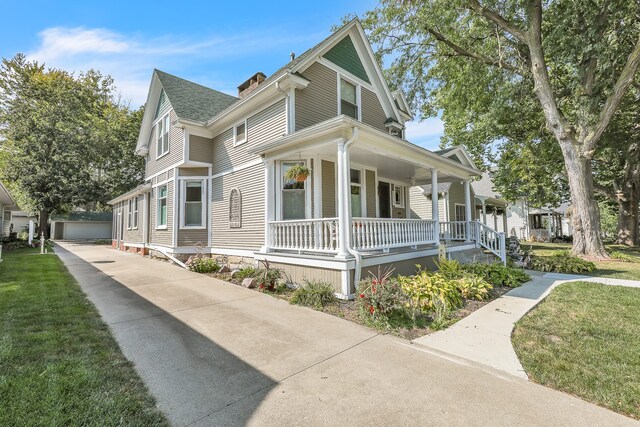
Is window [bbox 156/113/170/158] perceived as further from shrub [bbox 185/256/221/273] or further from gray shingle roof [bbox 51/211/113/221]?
gray shingle roof [bbox 51/211/113/221]

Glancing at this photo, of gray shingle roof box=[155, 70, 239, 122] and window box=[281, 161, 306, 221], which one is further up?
gray shingle roof box=[155, 70, 239, 122]

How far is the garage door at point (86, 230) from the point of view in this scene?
34812 mm

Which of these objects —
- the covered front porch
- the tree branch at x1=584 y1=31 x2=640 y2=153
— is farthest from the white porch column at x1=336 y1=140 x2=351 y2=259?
the tree branch at x1=584 y1=31 x2=640 y2=153

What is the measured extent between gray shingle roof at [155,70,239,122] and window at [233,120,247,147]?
225 cm

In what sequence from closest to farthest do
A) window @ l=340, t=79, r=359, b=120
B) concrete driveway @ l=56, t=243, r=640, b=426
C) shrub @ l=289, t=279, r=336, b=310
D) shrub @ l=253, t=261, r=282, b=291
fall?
concrete driveway @ l=56, t=243, r=640, b=426 → shrub @ l=289, t=279, r=336, b=310 → shrub @ l=253, t=261, r=282, b=291 → window @ l=340, t=79, r=359, b=120

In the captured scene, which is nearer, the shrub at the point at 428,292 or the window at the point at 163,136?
the shrub at the point at 428,292

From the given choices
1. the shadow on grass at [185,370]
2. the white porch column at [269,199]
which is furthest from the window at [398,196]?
the shadow on grass at [185,370]

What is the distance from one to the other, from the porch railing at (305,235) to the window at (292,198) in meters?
0.75

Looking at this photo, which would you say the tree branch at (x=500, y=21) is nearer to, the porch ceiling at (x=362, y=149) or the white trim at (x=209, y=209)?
the porch ceiling at (x=362, y=149)

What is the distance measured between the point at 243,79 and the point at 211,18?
11.9 feet

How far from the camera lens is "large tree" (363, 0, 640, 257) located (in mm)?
11445

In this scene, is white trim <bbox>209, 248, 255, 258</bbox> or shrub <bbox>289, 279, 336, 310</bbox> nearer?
shrub <bbox>289, 279, 336, 310</bbox>

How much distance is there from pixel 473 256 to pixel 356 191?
5.13 m

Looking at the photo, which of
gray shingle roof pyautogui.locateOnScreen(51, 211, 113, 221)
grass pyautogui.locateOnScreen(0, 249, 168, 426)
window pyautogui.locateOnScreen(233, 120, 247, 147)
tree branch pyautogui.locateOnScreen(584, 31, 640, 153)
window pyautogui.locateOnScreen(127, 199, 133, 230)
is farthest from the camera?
gray shingle roof pyautogui.locateOnScreen(51, 211, 113, 221)
